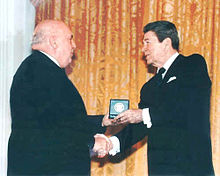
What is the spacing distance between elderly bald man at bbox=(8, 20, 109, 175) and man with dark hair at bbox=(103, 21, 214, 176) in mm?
512

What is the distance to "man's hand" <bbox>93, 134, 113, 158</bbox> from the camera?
252 cm

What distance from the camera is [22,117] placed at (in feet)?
6.73

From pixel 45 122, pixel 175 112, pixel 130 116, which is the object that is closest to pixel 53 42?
pixel 45 122

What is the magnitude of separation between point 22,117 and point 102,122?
2.78ft

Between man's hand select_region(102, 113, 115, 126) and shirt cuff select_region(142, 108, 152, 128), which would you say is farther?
man's hand select_region(102, 113, 115, 126)

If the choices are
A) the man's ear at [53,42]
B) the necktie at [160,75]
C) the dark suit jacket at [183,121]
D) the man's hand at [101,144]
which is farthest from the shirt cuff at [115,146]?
the man's ear at [53,42]

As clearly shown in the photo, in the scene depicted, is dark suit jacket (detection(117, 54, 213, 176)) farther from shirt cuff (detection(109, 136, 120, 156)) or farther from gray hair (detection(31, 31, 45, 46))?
gray hair (detection(31, 31, 45, 46))

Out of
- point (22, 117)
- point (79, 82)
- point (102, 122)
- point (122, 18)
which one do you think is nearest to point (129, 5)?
point (122, 18)

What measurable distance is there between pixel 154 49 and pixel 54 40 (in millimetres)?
757

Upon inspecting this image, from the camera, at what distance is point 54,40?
7.36 ft

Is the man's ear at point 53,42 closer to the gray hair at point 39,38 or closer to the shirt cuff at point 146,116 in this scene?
the gray hair at point 39,38

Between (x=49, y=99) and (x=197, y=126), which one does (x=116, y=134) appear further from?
(x=49, y=99)

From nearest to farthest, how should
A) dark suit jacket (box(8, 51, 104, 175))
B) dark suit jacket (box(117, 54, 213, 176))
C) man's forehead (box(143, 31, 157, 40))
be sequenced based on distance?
dark suit jacket (box(8, 51, 104, 175)), dark suit jacket (box(117, 54, 213, 176)), man's forehead (box(143, 31, 157, 40))

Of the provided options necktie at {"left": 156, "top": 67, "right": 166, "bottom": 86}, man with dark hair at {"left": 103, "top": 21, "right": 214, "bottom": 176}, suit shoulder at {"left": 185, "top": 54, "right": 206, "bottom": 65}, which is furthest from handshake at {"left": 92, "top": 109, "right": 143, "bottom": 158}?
suit shoulder at {"left": 185, "top": 54, "right": 206, "bottom": 65}
